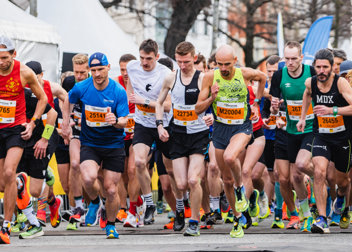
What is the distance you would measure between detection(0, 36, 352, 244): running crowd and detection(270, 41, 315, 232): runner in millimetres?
14

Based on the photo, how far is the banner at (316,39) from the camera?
52.0ft

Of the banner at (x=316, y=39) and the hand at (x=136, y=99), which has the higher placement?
the banner at (x=316, y=39)

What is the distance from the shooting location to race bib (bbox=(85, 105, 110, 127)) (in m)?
7.95

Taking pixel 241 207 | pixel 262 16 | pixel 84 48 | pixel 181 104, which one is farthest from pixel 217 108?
pixel 262 16

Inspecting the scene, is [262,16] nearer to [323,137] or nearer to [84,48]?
[84,48]

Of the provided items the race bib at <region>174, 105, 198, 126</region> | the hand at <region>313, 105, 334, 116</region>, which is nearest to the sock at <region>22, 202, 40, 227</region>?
the race bib at <region>174, 105, 198, 126</region>

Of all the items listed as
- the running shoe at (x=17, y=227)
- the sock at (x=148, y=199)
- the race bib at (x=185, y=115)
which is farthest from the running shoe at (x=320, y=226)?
the running shoe at (x=17, y=227)

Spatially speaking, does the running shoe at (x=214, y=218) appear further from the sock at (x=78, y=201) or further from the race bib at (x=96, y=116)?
the race bib at (x=96, y=116)

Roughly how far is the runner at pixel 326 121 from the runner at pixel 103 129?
7.71 ft

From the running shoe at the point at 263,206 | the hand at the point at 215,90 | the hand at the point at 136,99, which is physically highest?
the hand at the point at 215,90

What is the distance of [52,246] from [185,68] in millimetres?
2895

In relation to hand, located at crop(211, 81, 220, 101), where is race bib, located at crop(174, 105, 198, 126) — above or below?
below

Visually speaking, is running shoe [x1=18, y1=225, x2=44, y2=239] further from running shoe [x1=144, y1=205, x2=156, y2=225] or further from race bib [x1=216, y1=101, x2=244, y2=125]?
race bib [x1=216, y1=101, x2=244, y2=125]

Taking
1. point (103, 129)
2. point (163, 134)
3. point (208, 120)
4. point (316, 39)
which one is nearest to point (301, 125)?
point (208, 120)
